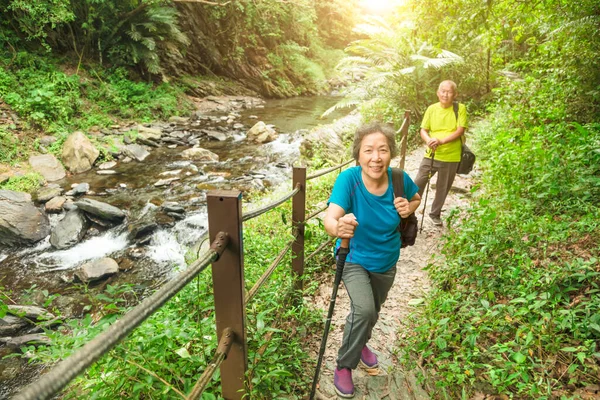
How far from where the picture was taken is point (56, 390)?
0.69 m

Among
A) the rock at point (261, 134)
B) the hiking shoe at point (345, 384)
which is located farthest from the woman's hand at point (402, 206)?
the rock at point (261, 134)

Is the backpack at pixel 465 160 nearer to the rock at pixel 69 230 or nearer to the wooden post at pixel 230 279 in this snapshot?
the wooden post at pixel 230 279

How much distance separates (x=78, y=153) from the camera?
27.5 feet

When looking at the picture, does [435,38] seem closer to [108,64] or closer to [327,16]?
[108,64]

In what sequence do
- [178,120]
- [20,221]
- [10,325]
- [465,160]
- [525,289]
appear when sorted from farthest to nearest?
A: [178,120] < [20,221] < [465,160] < [10,325] < [525,289]

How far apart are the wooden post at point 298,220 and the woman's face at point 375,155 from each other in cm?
75

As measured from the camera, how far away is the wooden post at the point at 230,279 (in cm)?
140

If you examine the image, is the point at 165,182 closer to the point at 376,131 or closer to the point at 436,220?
the point at 436,220

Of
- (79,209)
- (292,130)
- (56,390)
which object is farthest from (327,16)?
(56,390)

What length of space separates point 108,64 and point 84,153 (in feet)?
21.4

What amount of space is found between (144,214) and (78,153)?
3.53m

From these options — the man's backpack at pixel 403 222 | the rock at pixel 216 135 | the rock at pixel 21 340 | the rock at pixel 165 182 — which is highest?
the man's backpack at pixel 403 222

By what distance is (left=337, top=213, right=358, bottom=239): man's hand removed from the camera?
188 centimetres

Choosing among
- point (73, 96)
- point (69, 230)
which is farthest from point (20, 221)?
point (73, 96)
